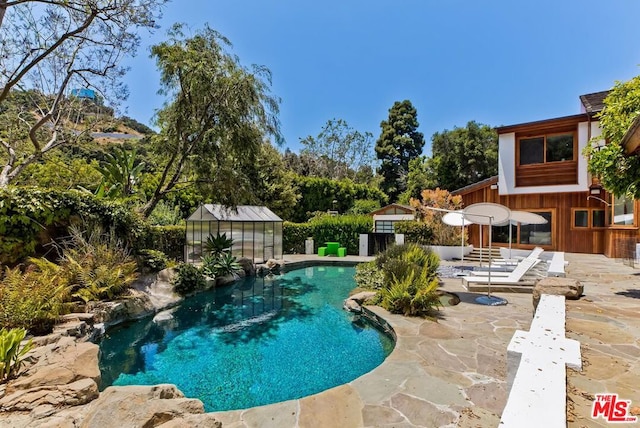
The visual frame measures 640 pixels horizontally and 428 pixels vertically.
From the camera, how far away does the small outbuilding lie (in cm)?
1362

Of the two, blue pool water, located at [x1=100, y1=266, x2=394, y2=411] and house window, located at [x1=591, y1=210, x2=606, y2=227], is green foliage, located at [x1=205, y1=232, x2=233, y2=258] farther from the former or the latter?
house window, located at [x1=591, y1=210, x2=606, y2=227]

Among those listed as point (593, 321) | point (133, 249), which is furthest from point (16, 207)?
point (593, 321)

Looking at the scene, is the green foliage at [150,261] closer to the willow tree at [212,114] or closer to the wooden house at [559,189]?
the willow tree at [212,114]

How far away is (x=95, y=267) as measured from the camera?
7.91 metres

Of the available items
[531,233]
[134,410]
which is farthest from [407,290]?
[531,233]

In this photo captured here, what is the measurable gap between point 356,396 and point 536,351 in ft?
6.44

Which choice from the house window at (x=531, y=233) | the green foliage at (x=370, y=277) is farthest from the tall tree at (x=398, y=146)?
the green foliage at (x=370, y=277)

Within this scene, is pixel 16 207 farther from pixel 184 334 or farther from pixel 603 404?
pixel 603 404

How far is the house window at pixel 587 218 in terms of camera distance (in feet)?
45.6

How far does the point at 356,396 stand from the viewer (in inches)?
141

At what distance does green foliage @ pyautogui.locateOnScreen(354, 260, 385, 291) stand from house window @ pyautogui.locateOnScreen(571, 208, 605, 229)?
1028cm

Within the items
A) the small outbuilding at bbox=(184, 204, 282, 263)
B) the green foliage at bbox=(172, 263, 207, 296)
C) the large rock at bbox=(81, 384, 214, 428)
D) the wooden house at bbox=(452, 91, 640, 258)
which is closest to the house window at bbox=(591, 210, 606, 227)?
the wooden house at bbox=(452, 91, 640, 258)

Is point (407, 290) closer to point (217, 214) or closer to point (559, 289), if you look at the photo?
point (559, 289)

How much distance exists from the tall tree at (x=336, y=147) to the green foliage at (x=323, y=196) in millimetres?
10428
